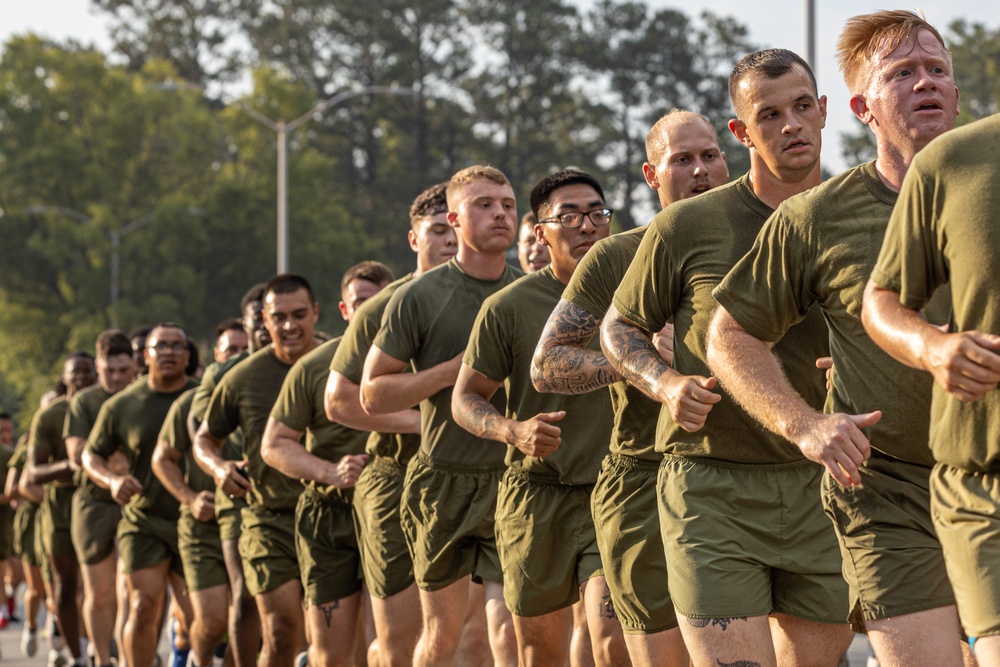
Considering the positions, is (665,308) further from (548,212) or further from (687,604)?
(548,212)

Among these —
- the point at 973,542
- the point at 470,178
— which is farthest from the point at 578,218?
the point at 973,542

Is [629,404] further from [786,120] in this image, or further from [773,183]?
[786,120]

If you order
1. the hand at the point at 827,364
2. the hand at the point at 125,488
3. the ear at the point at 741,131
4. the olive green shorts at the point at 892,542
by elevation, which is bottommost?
the olive green shorts at the point at 892,542

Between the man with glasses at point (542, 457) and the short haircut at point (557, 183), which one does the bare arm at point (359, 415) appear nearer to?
the man with glasses at point (542, 457)

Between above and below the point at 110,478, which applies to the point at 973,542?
below

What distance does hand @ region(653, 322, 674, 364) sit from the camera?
19.7 ft

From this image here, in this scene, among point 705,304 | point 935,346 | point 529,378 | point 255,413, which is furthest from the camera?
point 255,413

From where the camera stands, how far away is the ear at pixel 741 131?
19.1 ft

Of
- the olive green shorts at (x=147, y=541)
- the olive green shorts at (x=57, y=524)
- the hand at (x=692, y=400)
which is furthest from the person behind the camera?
the olive green shorts at (x=57, y=524)

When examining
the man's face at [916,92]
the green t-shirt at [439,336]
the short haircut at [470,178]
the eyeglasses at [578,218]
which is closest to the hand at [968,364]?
the man's face at [916,92]

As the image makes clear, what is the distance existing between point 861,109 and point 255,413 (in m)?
6.04

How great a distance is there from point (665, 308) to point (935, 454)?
1.70 m

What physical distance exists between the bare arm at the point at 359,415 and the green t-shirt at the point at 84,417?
5489mm

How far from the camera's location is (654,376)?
5430 millimetres
